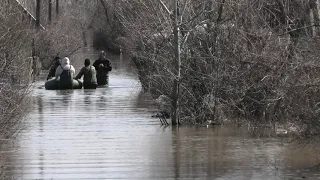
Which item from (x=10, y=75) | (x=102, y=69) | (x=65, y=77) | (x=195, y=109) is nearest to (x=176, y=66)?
(x=195, y=109)

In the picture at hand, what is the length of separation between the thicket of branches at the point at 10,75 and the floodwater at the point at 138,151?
0.63 m

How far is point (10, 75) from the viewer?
16.4 m

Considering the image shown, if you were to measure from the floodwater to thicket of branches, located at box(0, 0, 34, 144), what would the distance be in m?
0.63

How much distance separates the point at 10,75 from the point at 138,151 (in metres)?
2.75

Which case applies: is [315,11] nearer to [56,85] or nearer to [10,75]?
[10,75]

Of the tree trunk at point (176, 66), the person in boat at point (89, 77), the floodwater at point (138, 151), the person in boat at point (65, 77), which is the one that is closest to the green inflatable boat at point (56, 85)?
the person in boat at point (65, 77)

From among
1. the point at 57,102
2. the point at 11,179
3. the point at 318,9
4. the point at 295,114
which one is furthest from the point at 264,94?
the point at 57,102

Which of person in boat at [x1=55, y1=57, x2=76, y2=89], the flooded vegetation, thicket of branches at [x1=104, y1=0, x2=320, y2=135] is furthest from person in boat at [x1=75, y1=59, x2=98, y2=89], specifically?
thicket of branches at [x1=104, y1=0, x2=320, y2=135]

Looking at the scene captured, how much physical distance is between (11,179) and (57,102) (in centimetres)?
1282

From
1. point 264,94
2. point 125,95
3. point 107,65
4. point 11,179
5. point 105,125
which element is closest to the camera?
point 11,179

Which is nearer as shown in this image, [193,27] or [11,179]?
[11,179]

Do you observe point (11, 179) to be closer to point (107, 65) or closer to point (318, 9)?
point (318, 9)

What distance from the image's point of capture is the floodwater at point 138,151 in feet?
43.3

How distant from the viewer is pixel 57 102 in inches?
1003
